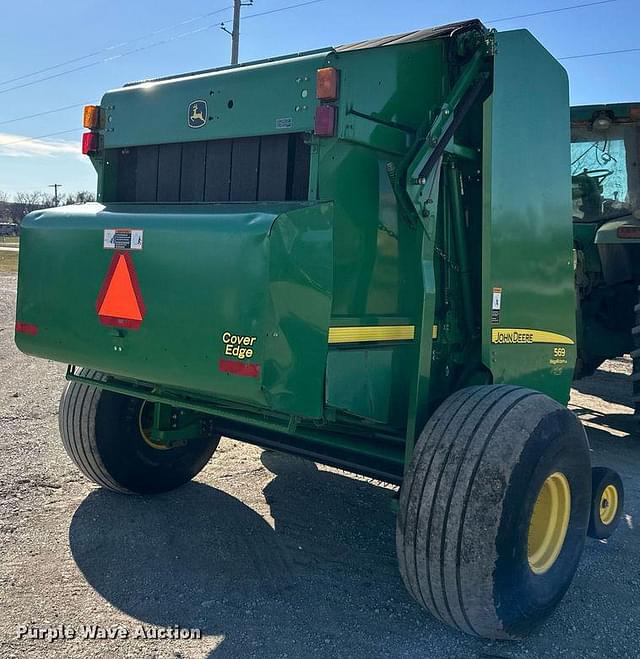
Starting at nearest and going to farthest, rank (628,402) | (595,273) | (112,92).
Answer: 1. (112,92)
2. (595,273)
3. (628,402)

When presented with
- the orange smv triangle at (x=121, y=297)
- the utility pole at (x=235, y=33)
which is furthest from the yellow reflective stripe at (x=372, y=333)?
the utility pole at (x=235, y=33)

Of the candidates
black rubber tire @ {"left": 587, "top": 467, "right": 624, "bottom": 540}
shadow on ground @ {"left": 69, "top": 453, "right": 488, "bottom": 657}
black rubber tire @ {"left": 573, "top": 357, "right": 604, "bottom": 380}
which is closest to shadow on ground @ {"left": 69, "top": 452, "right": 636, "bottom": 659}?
shadow on ground @ {"left": 69, "top": 453, "right": 488, "bottom": 657}

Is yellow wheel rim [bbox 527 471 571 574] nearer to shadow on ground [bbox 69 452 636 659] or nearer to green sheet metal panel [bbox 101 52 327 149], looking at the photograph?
shadow on ground [bbox 69 452 636 659]

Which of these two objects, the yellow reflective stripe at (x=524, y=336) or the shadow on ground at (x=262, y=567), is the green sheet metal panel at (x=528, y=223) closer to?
the yellow reflective stripe at (x=524, y=336)

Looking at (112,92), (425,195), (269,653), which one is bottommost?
(269,653)

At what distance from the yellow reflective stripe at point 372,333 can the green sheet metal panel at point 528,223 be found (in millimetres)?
413

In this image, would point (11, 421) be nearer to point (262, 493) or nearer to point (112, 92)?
point (262, 493)

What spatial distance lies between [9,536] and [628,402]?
6615 mm

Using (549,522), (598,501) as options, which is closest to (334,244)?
(549,522)

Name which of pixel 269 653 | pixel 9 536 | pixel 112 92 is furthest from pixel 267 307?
pixel 9 536

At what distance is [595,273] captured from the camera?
6.63m

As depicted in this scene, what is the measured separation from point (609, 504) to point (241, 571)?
1992 millimetres

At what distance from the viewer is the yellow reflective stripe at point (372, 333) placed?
2.99 meters

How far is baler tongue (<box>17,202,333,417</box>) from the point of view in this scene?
273 centimetres
